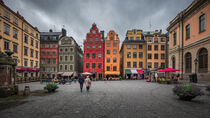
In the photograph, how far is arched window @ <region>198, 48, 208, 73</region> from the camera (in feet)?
52.0

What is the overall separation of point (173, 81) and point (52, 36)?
123 feet

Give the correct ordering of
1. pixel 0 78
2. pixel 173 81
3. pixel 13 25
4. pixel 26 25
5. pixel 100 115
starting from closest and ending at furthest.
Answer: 1. pixel 100 115
2. pixel 0 78
3. pixel 173 81
4. pixel 13 25
5. pixel 26 25

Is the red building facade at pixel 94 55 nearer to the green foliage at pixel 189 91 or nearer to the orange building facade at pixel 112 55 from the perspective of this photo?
the orange building facade at pixel 112 55

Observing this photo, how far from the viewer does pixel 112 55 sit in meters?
34.5

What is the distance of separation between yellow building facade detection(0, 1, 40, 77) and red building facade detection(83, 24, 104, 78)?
1526cm

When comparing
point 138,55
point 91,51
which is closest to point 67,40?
point 91,51

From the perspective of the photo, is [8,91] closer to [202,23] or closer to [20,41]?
[20,41]

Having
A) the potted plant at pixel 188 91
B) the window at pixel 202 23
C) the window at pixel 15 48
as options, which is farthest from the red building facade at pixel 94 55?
the potted plant at pixel 188 91

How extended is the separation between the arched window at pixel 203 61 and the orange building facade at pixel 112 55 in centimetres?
2073

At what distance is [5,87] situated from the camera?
8133mm

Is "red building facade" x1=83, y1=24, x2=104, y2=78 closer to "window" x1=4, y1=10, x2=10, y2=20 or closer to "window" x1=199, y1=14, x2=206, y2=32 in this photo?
"window" x1=4, y1=10, x2=10, y2=20

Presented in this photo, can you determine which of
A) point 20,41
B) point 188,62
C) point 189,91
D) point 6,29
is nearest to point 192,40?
point 188,62

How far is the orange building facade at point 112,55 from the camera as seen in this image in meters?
34.1

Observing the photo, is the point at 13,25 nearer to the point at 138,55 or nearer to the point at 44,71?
the point at 44,71
